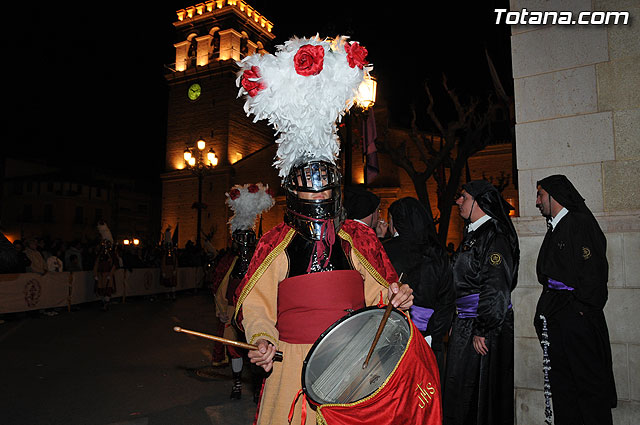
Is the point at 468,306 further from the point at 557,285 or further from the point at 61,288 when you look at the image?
the point at 61,288

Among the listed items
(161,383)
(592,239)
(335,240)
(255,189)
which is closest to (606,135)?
(592,239)

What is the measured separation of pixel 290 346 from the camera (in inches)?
104

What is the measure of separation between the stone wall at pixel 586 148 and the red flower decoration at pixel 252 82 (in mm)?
2889

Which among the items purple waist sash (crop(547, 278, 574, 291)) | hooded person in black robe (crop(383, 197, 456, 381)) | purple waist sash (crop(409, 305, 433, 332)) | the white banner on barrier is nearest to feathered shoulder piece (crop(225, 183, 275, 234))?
hooded person in black robe (crop(383, 197, 456, 381))

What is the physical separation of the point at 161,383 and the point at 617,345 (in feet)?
18.5

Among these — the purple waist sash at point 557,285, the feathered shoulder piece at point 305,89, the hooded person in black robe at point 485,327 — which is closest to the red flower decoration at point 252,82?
the feathered shoulder piece at point 305,89

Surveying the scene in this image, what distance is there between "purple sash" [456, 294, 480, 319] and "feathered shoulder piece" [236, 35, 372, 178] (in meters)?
2.07

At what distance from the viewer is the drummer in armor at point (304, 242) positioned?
8.56 feet

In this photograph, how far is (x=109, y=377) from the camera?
6723mm

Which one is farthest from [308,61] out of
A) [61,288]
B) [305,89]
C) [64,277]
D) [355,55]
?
[61,288]

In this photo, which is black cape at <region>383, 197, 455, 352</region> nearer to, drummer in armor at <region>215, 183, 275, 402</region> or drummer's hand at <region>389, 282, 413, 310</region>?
drummer's hand at <region>389, 282, 413, 310</region>

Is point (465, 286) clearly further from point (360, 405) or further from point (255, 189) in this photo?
point (255, 189)

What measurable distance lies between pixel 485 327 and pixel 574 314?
0.69 meters

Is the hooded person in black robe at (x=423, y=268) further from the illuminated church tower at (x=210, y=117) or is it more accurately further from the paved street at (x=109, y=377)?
the illuminated church tower at (x=210, y=117)
